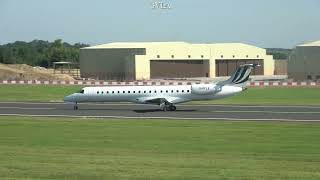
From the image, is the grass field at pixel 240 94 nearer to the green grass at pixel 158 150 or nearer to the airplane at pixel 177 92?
the airplane at pixel 177 92

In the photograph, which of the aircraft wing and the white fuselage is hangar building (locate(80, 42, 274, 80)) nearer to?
the white fuselage

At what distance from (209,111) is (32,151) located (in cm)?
2549

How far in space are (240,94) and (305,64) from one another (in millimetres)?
52389

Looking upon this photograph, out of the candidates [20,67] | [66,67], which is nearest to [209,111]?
[20,67]

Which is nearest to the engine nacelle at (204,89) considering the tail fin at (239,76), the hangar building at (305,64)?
the tail fin at (239,76)

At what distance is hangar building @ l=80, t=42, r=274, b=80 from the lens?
133m

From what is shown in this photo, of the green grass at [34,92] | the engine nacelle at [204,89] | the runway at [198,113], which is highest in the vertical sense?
the engine nacelle at [204,89]

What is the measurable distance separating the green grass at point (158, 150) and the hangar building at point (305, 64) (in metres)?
82.4

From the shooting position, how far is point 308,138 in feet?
84.8

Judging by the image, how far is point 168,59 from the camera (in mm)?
135750

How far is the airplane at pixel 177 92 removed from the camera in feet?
156

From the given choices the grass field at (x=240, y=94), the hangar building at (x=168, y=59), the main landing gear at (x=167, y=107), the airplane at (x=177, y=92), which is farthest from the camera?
the hangar building at (x=168, y=59)

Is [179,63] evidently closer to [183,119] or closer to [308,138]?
[183,119]

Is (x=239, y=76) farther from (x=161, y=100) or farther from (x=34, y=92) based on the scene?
(x=34, y=92)
